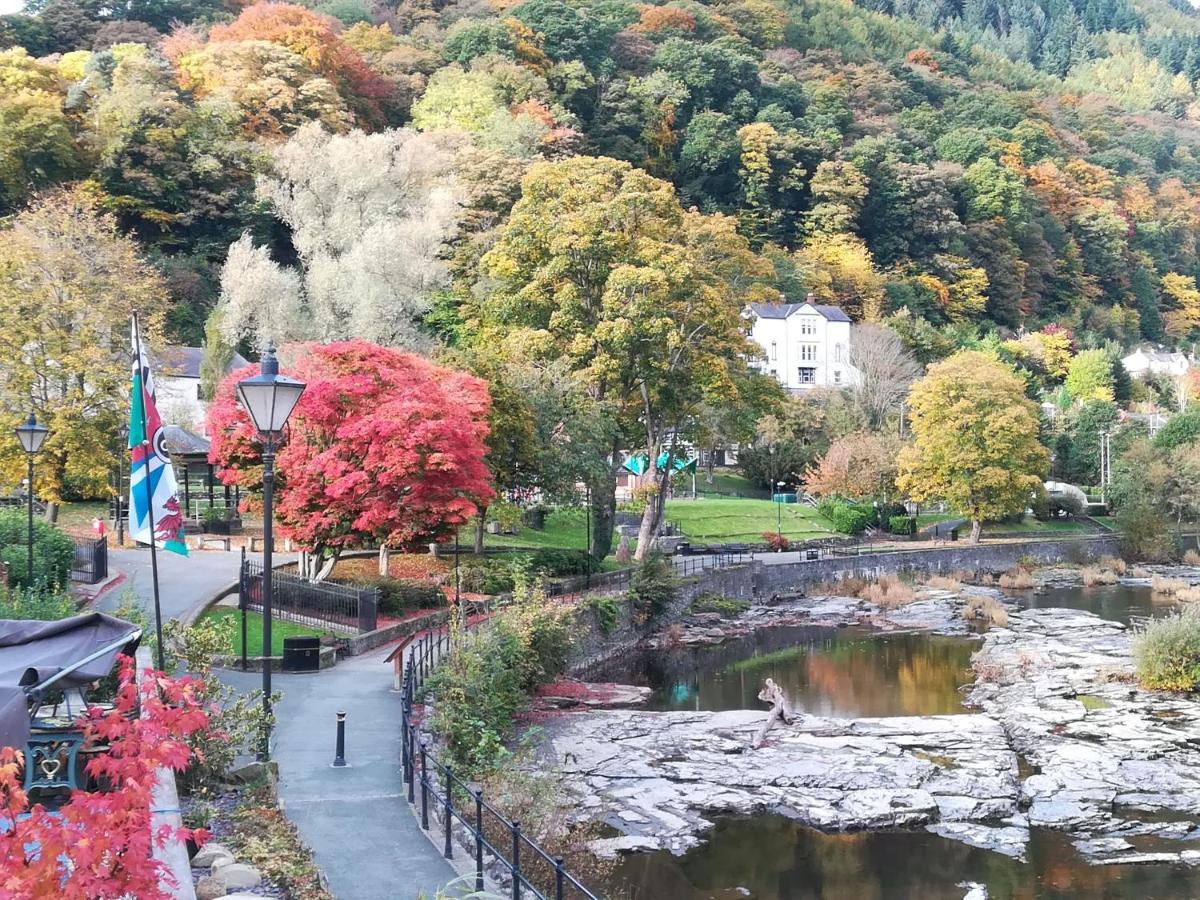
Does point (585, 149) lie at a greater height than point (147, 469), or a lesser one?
greater

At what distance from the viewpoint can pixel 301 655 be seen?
73.9 ft

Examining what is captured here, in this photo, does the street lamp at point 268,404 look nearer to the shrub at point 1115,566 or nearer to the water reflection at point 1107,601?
the water reflection at point 1107,601

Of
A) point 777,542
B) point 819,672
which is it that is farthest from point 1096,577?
point 819,672

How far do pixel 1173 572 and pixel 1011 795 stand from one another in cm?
3951

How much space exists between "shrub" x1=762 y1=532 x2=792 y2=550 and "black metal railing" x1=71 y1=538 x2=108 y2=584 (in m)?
31.0

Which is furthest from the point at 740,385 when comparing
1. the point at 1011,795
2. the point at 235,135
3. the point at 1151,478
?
the point at 235,135

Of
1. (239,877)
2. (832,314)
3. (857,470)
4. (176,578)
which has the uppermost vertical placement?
(832,314)

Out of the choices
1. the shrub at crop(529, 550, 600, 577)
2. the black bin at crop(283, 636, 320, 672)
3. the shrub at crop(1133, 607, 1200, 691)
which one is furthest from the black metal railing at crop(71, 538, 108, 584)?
the shrub at crop(1133, 607, 1200, 691)

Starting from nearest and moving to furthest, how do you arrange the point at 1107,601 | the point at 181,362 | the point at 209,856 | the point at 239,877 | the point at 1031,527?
the point at 239,877
the point at 209,856
the point at 1107,601
the point at 181,362
the point at 1031,527

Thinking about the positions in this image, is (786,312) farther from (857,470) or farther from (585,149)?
(857,470)

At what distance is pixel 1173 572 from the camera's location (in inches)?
2126

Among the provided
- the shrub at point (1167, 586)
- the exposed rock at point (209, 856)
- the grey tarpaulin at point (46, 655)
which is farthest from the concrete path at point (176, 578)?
the shrub at point (1167, 586)

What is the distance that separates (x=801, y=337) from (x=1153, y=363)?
148ft

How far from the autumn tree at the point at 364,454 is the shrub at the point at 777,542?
84.0ft
